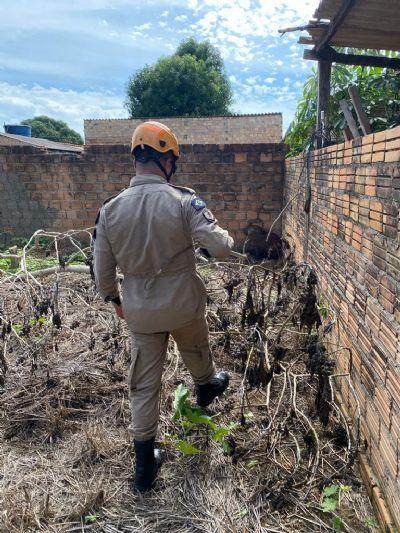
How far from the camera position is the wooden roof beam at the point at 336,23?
126 inches

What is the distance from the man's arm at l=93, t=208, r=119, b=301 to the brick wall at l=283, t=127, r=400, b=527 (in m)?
1.44

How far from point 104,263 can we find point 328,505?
171 centimetres

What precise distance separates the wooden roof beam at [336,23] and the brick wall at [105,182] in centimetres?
257

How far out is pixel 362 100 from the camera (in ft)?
17.0

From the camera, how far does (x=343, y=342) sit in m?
2.73

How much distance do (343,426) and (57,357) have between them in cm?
241

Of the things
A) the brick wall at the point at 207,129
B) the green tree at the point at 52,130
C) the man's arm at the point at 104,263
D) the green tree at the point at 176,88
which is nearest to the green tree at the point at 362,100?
the man's arm at the point at 104,263

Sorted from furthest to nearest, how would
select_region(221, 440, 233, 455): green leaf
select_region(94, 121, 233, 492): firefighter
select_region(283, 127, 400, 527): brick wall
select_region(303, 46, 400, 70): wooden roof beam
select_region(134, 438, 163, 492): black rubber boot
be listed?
1. select_region(303, 46, 400, 70): wooden roof beam
2. select_region(221, 440, 233, 455): green leaf
3. select_region(134, 438, 163, 492): black rubber boot
4. select_region(94, 121, 233, 492): firefighter
5. select_region(283, 127, 400, 527): brick wall

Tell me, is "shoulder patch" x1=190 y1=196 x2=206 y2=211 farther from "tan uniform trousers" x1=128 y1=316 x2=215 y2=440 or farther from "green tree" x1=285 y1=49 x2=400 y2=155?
"green tree" x1=285 y1=49 x2=400 y2=155

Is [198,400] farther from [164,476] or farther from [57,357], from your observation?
[57,357]

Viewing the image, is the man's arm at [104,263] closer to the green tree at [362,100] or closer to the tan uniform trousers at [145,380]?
the tan uniform trousers at [145,380]

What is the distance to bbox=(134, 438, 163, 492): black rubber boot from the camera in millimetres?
2121

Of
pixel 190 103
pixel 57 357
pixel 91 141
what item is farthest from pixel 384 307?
pixel 190 103

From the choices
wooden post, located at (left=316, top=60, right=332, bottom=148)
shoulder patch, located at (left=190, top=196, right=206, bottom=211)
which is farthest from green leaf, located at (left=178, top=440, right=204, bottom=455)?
wooden post, located at (left=316, top=60, right=332, bottom=148)
